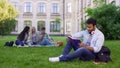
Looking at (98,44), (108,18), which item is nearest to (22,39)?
(98,44)

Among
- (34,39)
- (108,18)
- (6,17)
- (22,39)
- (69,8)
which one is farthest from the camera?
(69,8)

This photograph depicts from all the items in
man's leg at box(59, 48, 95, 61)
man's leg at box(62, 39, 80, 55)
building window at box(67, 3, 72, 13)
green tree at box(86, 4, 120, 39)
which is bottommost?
man's leg at box(59, 48, 95, 61)

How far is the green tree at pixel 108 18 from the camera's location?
78.7 feet

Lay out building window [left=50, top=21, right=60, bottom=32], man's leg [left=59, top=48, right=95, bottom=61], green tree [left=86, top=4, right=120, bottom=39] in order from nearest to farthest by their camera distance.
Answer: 1. man's leg [left=59, top=48, right=95, bottom=61]
2. green tree [left=86, top=4, right=120, bottom=39]
3. building window [left=50, top=21, right=60, bottom=32]

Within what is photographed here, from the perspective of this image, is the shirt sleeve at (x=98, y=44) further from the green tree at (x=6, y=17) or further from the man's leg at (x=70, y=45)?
the green tree at (x=6, y=17)

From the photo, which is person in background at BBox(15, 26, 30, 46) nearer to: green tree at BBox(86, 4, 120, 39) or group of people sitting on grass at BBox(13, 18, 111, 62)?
group of people sitting on grass at BBox(13, 18, 111, 62)

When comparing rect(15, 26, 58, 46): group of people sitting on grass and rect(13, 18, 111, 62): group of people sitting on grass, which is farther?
rect(15, 26, 58, 46): group of people sitting on grass

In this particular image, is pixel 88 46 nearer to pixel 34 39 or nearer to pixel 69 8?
pixel 34 39

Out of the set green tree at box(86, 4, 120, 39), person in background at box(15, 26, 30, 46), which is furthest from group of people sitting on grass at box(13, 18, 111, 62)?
green tree at box(86, 4, 120, 39)

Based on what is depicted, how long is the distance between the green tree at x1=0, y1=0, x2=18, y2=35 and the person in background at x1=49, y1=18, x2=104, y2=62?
29833 millimetres

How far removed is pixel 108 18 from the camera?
80.6 feet

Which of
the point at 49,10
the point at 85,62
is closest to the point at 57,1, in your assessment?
the point at 49,10

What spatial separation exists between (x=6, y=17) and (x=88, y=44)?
31.0 m

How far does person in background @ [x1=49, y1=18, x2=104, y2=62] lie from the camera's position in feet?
25.5
